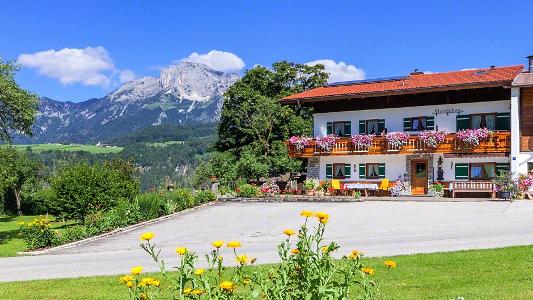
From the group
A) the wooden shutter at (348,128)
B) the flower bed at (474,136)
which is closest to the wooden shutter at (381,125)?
→ the wooden shutter at (348,128)

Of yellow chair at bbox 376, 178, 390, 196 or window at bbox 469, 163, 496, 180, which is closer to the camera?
window at bbox 469, 163, 496, 180

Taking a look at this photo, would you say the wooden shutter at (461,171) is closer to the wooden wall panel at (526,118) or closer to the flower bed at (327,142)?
the wooden wall panel at (526,118)

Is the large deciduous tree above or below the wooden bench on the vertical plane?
above

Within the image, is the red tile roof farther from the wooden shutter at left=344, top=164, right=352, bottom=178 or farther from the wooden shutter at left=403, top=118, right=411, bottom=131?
the wooden shutter at left=344, top=164, right=352, bottom=178

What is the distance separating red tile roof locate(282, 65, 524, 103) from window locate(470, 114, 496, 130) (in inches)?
73.9

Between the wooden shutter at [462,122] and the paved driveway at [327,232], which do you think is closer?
the paved driveway at [327,232]

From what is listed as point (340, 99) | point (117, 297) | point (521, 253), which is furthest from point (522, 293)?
point (340, 99)

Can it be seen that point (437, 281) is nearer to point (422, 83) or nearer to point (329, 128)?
point (422, 83)

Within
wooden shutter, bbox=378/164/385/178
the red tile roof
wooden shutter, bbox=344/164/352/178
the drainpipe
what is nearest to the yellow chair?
wooden shutter, bbox=378/164/385/178

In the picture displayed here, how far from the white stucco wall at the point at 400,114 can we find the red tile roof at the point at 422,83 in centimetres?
123

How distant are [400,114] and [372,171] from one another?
3.81 metres

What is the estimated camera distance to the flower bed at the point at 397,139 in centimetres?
A: 3288

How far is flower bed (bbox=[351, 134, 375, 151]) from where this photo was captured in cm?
3400

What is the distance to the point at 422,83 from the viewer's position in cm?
3516
